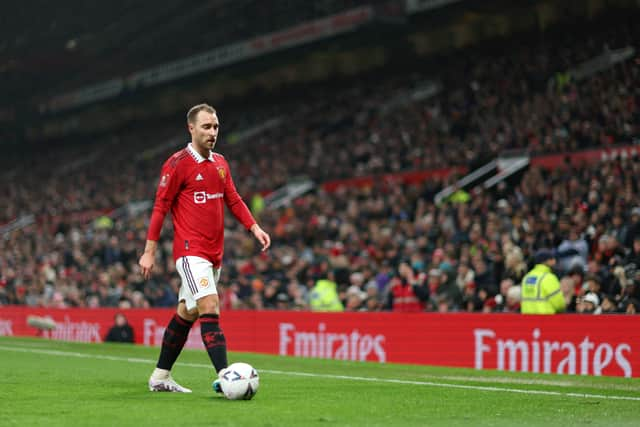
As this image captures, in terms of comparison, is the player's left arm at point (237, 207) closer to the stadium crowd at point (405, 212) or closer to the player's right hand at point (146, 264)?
the player's right hand at point (146, 264)

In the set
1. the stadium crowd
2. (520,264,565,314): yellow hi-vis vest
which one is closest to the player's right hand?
(520,264,565,314): yellow hi-vis vest

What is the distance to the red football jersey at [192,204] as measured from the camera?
7.82 metres

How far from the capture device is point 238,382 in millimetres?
7293

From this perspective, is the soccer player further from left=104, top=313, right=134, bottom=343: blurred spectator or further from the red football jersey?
left=104, top=313, right=134, bottom=343: blurred spectator

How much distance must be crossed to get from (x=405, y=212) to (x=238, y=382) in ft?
51.4

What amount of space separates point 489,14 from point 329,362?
23.8m

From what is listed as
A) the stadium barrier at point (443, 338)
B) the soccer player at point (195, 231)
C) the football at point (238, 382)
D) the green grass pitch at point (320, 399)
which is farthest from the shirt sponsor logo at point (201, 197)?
the stadium barrier at point (443, 338)

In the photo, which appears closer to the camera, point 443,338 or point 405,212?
point 443,338

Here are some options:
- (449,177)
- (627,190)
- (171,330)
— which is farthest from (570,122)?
(171,330)

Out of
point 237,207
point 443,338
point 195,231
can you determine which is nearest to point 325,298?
point 443,338

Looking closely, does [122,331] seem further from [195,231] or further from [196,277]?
[196,277]

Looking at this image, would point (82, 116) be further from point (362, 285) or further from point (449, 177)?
point (362, 285)

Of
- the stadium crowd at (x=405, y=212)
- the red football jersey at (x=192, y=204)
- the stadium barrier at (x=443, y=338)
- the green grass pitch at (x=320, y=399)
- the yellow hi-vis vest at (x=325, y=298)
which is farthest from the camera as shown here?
the yellow hi-vis vest at (x=325, y=298)

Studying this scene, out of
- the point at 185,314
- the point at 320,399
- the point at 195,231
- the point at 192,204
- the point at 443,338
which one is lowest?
the point at 320,399
